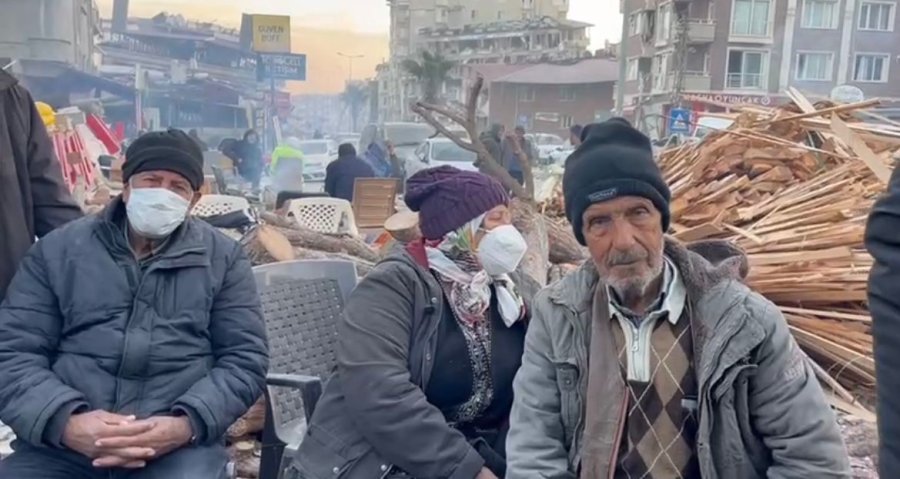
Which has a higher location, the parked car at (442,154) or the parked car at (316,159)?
the parked car at (442,154)

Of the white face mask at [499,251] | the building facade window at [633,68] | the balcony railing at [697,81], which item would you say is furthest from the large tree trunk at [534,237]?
the building facade window at [633,68]

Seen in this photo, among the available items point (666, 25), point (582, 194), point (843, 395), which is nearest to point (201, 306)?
point (582, 194)

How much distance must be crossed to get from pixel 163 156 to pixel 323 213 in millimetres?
5638

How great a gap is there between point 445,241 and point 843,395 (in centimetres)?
252

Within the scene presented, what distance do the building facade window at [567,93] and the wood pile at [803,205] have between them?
51601 mm

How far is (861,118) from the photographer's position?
7.13 meters

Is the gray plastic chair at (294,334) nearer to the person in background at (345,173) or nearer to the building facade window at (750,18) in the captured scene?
the person in background at (345,173)

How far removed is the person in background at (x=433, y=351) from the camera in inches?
105

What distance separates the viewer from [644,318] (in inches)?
89.7

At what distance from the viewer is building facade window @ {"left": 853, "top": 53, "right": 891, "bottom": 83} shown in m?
41.5

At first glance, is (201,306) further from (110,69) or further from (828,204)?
(110,69)

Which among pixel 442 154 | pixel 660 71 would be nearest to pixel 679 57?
pixel 660 71

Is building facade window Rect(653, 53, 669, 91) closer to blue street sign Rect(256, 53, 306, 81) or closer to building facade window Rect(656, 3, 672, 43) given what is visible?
building facade window Rect(656, 3, 672, 43)

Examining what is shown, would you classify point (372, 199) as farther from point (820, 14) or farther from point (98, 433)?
point (820, 14)
